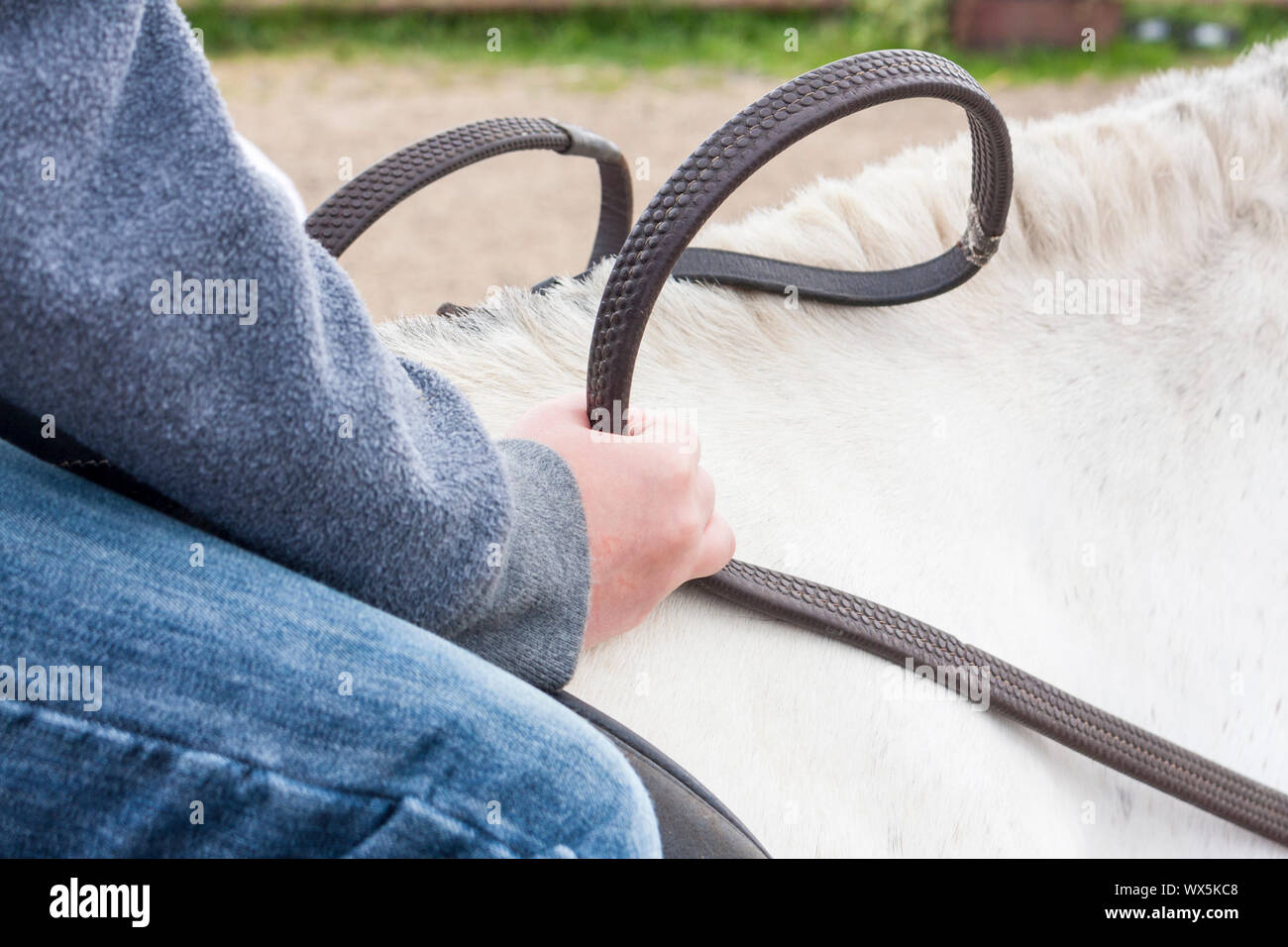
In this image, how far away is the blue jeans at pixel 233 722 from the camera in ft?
1.87

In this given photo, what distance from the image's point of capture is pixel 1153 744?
87 cm

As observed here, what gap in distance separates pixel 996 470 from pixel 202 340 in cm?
62

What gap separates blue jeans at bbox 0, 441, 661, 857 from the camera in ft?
1.87

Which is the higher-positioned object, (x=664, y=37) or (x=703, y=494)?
(x=664, y=37)

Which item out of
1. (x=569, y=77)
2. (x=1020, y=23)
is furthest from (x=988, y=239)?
(x=1020, y=23)

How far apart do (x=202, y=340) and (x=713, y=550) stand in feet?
1.19

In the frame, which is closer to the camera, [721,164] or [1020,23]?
[721,164]
